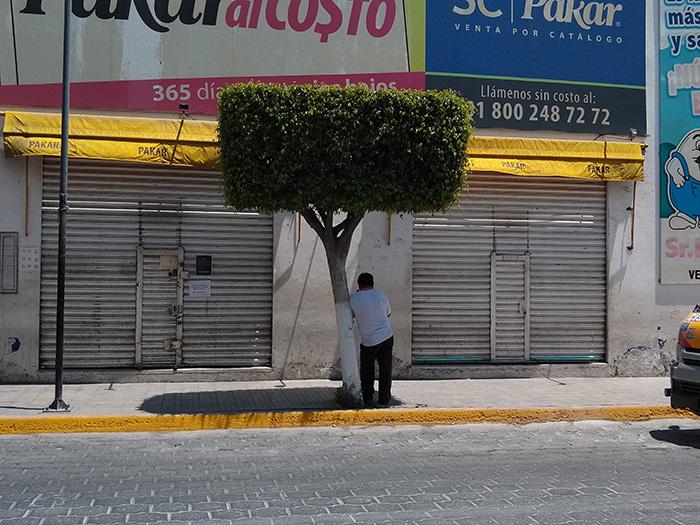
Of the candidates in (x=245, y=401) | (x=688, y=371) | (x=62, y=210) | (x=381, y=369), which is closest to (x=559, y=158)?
(x=381, y=369)

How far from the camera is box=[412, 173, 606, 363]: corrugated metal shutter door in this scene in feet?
39.8

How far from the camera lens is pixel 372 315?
9672mm

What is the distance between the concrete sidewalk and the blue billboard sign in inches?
170

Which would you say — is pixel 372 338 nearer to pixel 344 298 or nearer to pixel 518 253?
pixel 344 298

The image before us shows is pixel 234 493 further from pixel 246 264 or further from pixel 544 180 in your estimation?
pixel 544 180

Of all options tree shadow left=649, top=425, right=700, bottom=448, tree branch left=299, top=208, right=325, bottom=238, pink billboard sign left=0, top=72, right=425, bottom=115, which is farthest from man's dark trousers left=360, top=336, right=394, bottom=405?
pink billboard sign left=0, top=72, right=425, bottom=115

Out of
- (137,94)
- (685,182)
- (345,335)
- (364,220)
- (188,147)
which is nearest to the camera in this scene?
(345,335)

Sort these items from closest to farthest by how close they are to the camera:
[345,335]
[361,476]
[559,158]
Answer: [361,476] < [345,335] < [559,158]

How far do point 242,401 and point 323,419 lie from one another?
1.39 meters

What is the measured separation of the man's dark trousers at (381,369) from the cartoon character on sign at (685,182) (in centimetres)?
607

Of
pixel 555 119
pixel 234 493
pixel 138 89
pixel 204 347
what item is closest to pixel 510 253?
pixel 555 119

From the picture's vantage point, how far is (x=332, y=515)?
5438mm

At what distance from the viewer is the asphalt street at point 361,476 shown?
18.1 feet

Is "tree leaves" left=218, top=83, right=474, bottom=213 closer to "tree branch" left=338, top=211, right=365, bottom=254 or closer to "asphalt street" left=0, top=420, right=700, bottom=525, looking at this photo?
"tree branch" left=338, top=211, right=365, bottom=254
